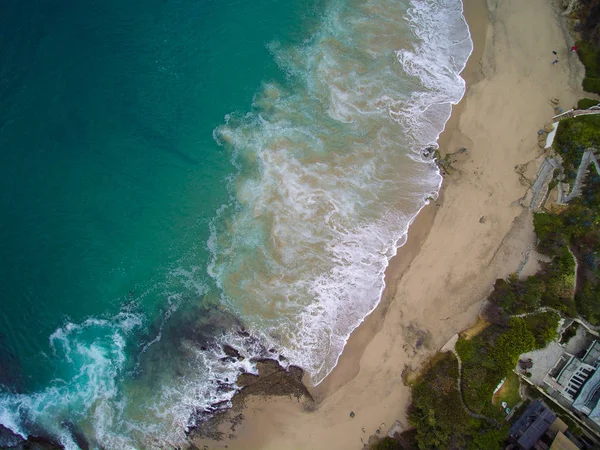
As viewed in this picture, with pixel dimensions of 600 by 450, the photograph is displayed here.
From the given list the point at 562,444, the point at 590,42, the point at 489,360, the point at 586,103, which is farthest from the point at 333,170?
the point at 562,444

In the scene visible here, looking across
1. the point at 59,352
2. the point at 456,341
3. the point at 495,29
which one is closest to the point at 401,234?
the point at 456,341

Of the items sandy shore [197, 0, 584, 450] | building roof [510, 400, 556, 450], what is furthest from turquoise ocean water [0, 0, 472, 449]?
building roof [510, 400, 556, 450]

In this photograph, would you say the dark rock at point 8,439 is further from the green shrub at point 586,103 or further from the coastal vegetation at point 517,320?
the green shrub at point 586,103

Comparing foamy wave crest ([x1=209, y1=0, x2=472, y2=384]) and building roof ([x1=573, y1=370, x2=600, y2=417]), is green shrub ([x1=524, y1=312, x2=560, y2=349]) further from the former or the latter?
foamy wave crest ([x1=209, y1=0, x2=472, y2=384])

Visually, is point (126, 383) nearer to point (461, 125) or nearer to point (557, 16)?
point (461, 125)

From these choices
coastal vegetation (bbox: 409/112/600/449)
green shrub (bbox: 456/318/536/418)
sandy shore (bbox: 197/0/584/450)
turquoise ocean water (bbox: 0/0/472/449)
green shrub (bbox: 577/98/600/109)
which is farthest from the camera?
green shrub (bbox: 577/98/600/109)

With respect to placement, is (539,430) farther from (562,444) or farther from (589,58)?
(589,58)
